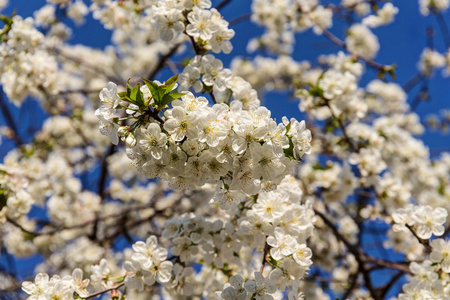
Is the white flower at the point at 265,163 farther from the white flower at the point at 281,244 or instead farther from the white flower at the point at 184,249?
the white flower at the point at 184,249

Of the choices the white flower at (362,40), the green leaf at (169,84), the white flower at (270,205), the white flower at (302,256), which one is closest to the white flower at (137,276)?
the white flower at (270,205)

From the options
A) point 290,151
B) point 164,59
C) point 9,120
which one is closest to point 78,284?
point 290,151

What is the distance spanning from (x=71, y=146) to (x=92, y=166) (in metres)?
0.84

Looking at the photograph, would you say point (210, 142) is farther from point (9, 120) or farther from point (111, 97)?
point (9, 120)

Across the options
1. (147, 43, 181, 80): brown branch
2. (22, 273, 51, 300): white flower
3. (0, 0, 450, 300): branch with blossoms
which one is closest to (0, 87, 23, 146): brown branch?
(0, 0, 450, 300): branch with blossoms

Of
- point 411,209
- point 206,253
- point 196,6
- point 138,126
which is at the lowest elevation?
point 206,253

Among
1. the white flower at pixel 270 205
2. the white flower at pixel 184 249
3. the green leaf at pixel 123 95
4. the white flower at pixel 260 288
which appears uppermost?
the green leaf at pixel 123 95

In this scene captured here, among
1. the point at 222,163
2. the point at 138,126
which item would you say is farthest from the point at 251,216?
the point at 138,126

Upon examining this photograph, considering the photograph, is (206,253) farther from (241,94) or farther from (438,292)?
(438,292)

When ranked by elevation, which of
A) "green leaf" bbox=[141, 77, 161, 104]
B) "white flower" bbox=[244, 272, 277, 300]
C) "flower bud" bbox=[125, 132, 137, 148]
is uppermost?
"green leaf" bbox=[141, 77, 161, 104]

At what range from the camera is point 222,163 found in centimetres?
154

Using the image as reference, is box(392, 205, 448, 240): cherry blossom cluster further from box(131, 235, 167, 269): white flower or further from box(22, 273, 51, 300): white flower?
box(22, 273, 51, 300): white flower

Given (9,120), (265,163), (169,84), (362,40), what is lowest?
(9,120)

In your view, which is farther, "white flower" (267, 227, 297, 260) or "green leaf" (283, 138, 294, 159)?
"white flower" (267, 227, 297, 260)
